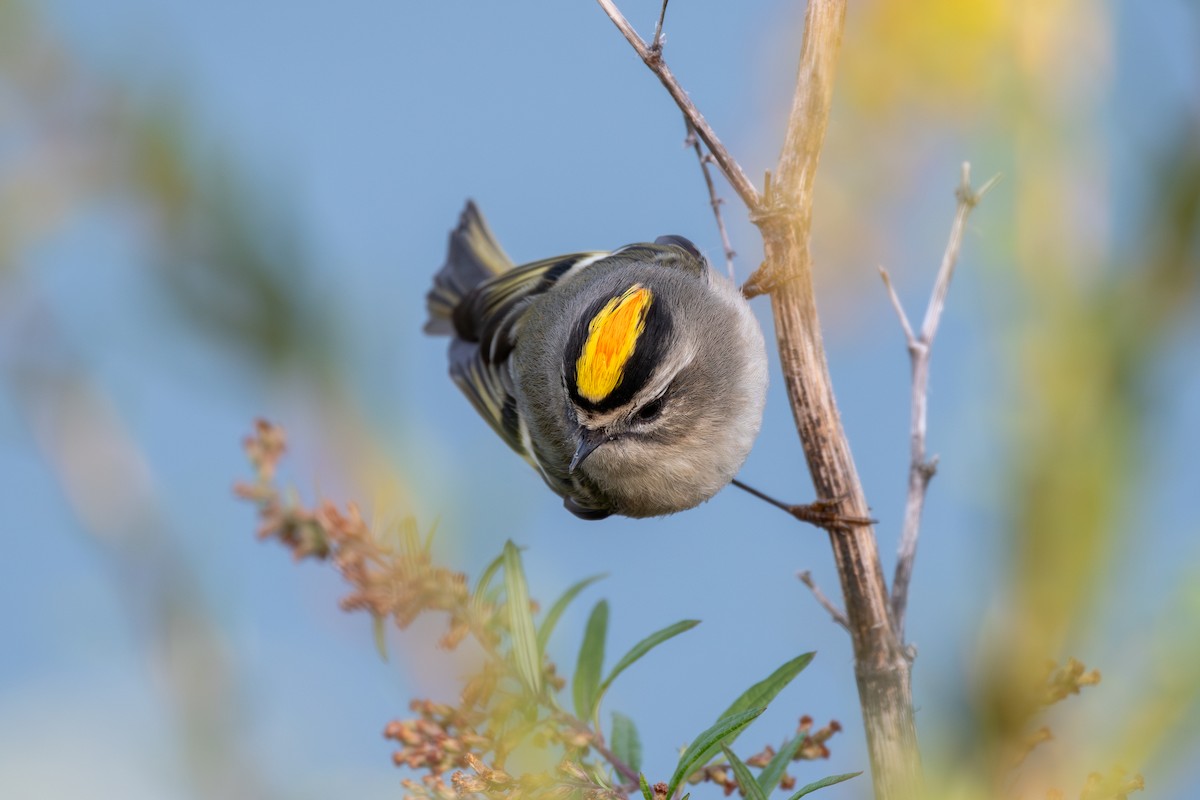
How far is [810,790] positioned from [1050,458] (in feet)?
1.16

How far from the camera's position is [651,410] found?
6.66ft

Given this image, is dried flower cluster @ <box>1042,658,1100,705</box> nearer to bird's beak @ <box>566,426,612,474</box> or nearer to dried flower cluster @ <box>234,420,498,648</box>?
dried flower cluster @ <box>234,420,498,648</box>

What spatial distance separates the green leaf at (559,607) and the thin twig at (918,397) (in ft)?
1.36

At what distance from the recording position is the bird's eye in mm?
2008

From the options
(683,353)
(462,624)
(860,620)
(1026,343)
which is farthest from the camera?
(683,353)

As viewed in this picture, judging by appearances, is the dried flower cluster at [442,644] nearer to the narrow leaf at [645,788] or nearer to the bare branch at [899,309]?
the narrow leaf at [645,788]

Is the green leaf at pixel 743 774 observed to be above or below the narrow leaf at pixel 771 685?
below

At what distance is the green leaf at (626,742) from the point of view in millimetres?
1124

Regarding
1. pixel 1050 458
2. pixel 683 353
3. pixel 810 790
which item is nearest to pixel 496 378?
pixel 683 353

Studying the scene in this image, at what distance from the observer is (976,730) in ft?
2.07

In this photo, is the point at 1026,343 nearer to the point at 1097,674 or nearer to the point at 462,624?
the point at 1097,674

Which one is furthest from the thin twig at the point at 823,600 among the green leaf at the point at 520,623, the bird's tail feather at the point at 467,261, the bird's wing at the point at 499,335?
the bird's tail feather at the point at 467,261

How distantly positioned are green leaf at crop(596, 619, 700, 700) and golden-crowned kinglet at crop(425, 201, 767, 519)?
30.1 inches

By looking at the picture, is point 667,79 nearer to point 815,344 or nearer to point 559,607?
point 815,344
